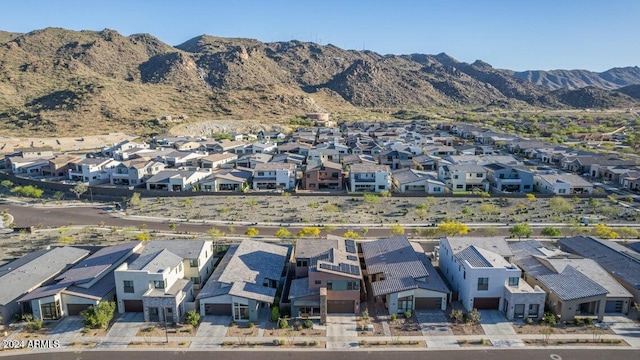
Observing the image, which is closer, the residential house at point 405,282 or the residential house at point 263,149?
the residential house at point 405,282

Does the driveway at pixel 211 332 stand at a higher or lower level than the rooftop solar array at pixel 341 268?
lower

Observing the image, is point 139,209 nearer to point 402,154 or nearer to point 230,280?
point 230,280

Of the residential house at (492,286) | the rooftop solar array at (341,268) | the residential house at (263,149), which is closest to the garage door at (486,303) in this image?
the residential house at (492,286)

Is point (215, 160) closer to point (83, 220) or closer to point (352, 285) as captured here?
point (83, 220)

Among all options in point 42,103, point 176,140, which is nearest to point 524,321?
point 176,140

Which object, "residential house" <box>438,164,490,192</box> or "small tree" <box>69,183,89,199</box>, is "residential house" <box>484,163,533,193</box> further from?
"small tree" <box>69,183,89,199</box>

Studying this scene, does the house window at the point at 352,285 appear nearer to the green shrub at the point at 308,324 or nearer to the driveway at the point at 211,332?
the green shrub at the point at 308,324

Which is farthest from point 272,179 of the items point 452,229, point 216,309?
point 216,309

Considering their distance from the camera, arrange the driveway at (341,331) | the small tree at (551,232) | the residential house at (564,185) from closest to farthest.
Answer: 1. the driveway at (341,331)
2. the small tree at (551,232)
3. the residential house at (564,185)
